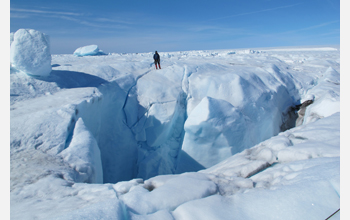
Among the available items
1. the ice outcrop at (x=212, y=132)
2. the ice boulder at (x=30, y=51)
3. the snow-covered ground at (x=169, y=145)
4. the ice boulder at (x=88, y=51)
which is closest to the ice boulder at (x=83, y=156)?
the snow-covered ground at (x=169, y=145)

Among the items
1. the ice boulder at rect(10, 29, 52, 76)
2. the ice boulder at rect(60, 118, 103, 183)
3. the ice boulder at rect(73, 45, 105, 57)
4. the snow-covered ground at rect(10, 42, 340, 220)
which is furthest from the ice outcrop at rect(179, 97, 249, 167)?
the ice boulder at rect(73, 45, 105, 57)

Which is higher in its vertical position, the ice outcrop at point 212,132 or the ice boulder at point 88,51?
the ice boulder at point 88,51

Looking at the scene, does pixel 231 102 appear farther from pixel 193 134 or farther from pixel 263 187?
pixel 263 187

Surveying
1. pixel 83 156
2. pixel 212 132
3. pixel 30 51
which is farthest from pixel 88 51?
pixel 83 156

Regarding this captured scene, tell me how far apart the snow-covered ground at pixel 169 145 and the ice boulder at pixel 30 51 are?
0.69 ft

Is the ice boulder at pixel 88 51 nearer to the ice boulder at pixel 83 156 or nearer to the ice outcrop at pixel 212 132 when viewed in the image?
the ice outcrop at pixel 212 132

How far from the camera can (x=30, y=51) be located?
12.3ft

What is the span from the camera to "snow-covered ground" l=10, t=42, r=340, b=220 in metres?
1.41

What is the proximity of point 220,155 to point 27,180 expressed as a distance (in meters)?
3.69

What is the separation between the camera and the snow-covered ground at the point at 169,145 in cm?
141

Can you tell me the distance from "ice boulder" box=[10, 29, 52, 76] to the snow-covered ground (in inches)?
8.2

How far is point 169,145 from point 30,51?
3.57 metres

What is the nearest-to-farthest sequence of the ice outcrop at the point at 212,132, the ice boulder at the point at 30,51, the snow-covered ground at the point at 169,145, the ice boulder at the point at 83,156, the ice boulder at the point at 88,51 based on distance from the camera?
the snow-covered ground at the point at 169,145 → the ice boulder at the point at 83,156 → the ice boulder at the point at 30,51 → the ice outcrop at the point at 212,132 → the ice boulder at the point at 88,51
